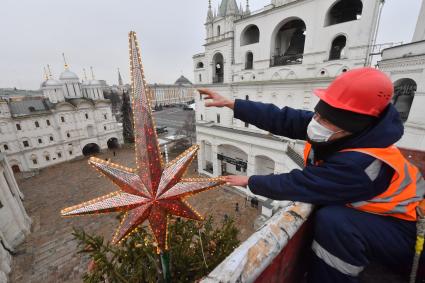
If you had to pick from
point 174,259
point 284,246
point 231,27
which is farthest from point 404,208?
point 231,27

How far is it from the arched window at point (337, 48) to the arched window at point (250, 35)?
724 centimetres

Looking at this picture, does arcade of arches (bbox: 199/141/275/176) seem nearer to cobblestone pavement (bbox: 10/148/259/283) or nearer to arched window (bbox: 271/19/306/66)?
cobblestone pavement (bbox: 10/148/259/283)

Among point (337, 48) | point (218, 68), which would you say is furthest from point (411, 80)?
point (218, 68)

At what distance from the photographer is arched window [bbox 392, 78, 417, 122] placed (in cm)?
1099

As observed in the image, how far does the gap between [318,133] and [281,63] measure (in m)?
16.8

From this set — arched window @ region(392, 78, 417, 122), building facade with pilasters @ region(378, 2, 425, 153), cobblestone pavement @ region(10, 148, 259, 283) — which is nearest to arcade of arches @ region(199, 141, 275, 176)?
cobblestone pavement @ region(10, 148, 259, 283)

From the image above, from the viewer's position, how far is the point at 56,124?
90.3 ft

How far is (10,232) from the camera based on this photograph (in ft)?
43.6

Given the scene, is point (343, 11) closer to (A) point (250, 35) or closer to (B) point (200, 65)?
(A) point (250, 35)

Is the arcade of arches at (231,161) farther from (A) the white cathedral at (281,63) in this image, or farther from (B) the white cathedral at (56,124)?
(B) the white cathedral at (56,124)

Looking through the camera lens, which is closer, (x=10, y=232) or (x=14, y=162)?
(x=10, y=232)

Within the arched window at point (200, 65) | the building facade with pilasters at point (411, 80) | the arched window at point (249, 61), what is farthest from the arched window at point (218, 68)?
the building facade with pilasters at point (411, 80)

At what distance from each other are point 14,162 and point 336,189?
3627cm

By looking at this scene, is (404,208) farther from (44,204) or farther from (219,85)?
(44,204)
